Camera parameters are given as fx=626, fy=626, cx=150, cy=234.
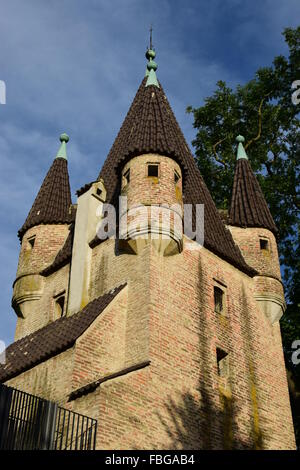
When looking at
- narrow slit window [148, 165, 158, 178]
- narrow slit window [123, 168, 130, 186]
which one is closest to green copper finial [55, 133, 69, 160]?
narrow slit window [123, 168, 130, 186]

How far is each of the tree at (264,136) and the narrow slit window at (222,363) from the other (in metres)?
9.01

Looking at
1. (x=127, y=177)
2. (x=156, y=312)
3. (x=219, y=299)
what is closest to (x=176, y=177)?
(x=127, y=177)

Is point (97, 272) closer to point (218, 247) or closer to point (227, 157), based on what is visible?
point (218, 247)

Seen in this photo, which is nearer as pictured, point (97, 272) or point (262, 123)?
point (97, 272)

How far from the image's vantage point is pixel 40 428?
12.1 m

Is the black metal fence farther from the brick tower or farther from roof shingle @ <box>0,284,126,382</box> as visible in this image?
roof shingle @ <box>0,284,126,382</box>

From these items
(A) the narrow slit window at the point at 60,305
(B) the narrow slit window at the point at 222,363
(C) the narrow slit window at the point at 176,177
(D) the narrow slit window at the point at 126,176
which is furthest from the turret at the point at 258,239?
(A) the narrow slit window at the point at 60,305

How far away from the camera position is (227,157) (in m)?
27.1

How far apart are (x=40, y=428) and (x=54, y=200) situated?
10406mm

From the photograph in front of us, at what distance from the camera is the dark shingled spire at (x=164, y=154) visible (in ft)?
57.5

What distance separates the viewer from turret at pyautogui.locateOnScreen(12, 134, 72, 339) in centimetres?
1908
